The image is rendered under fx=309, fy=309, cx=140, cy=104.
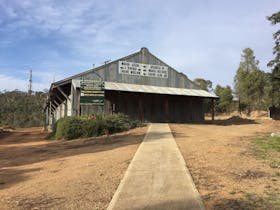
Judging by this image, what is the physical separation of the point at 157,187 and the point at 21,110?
56.8 meters

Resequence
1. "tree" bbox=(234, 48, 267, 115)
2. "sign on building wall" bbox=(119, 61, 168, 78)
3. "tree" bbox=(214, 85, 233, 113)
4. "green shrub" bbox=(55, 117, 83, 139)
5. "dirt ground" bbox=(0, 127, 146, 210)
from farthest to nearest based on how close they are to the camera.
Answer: "tree" bbox=(214, 85, 233, 113) → "tree" bbox=(234, 48, 267, 115) → "sign on building wall" bbox=(119, 61, 168, 78) → "green shrub" bbox=(55, 117, 83, 139) → "dirt ground" bbox=(0, 127, 146, 210)

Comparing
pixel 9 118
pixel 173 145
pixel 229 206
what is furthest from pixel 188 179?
pixel 9 118

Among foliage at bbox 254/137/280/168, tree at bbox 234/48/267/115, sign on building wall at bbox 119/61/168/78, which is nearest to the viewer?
foliage at bbox 254/137/280/168

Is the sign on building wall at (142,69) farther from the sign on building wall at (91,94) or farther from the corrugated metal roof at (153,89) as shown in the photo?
the sign on building wall at (91,94)

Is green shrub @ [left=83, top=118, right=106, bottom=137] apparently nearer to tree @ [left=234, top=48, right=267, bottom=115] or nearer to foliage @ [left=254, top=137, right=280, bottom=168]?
foliage @ [left=254, top=137, right=280, bottom=168]

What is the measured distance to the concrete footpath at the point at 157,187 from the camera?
5098 mm

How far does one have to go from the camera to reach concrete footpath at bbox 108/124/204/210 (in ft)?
16.7

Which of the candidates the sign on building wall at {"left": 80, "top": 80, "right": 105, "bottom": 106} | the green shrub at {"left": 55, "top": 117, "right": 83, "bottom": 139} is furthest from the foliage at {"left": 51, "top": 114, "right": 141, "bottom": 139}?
the sign on building wall at {"left": 80, "top": 80, "right": 105, "bottom": 106}

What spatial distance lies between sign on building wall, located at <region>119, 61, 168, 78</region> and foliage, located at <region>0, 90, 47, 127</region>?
32.8 meters

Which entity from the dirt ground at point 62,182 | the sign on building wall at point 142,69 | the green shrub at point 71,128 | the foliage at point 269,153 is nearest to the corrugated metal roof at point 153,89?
the sign on building wall at point 142,69

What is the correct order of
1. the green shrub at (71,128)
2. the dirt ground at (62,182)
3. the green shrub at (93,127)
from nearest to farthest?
the dirt ground at (62,182)
the green shrub at (71,128)
the green shrub at (93,127)

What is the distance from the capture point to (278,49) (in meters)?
32.3

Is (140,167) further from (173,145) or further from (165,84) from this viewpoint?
(165,84)

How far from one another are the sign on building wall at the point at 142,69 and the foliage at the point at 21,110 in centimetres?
3284
